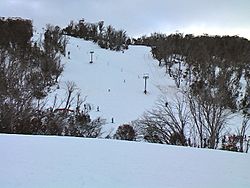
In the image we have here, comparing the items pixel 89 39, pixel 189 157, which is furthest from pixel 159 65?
pixel 189 157

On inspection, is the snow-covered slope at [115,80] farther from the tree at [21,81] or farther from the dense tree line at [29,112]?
the dense tree line at [29,112]

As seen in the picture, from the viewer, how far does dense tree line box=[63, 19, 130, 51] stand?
1441 inches

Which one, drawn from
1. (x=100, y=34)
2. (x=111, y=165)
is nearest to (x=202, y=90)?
(x=111, y=165)

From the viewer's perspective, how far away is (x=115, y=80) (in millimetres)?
25516

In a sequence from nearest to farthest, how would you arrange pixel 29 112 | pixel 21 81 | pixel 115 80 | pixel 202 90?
1. pixel 29 112
2. pixel 21 81
3. pixel 202 90
4. pixel 115 80

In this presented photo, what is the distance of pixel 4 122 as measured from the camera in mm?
11078

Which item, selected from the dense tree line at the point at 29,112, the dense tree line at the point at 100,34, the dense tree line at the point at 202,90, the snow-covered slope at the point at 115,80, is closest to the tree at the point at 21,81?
the dense tree line at the point at 29,112

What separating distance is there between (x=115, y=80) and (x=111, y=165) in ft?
68.9

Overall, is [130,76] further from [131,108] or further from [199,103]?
[199,103]

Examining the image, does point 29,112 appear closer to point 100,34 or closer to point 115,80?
point 115,80

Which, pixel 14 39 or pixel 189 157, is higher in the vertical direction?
pixel 14 39

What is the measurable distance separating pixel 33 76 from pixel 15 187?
1210cm

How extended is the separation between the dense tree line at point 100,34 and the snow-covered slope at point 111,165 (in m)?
30.8

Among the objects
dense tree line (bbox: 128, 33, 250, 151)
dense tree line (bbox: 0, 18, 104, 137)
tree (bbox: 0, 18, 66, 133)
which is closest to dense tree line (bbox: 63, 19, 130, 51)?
dense tree line (bbox: 128, 33, 250, 151)
